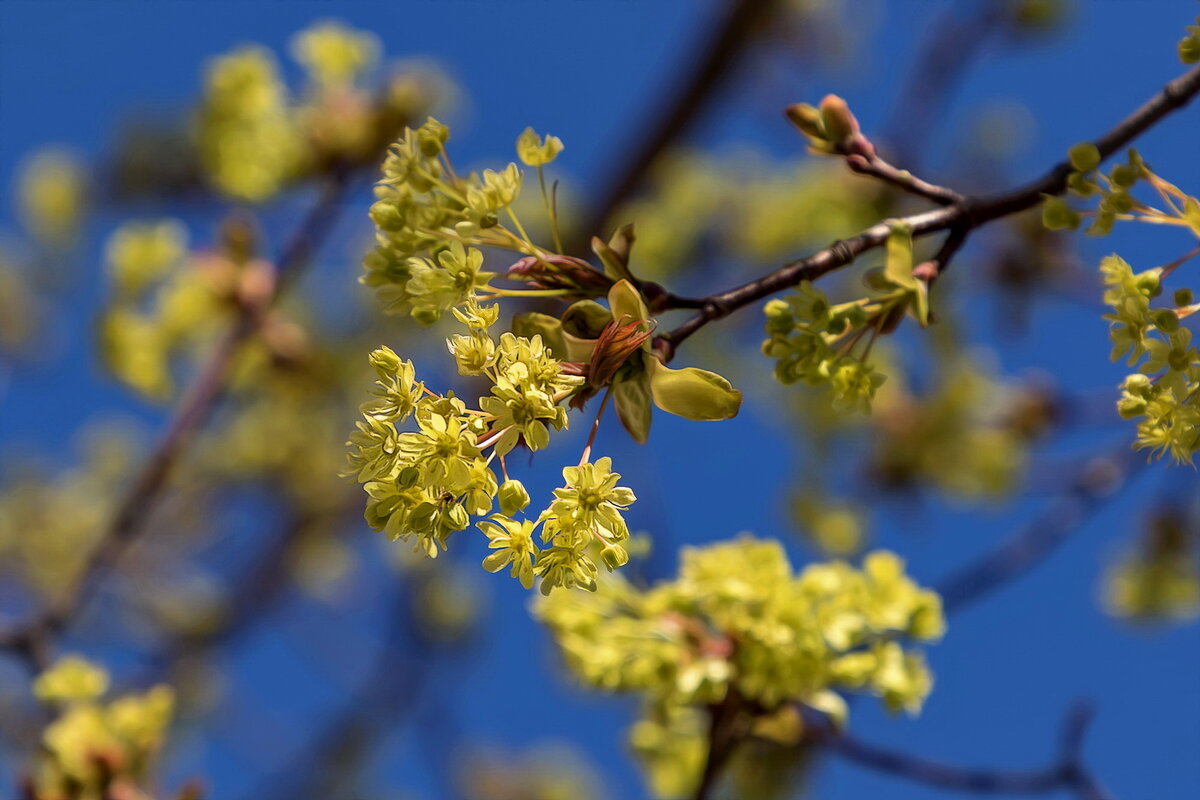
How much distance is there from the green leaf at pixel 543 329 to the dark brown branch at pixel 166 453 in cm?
162

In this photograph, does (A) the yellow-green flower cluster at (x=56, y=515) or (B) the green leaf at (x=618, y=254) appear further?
(A) the yellow-green flower cluster at (x=56, y=515)

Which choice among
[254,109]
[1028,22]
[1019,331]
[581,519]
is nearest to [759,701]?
[581,519]

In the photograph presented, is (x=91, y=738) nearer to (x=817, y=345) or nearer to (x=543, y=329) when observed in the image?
(x=543, y=329)

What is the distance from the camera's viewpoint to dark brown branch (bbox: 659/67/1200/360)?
1.08 metres

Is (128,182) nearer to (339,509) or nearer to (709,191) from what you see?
(339,509)

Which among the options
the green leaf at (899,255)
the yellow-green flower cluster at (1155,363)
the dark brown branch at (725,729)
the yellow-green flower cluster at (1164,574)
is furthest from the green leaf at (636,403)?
the yellow-green flower cluster at (1164,574)

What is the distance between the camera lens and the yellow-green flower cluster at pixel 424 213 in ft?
3.76

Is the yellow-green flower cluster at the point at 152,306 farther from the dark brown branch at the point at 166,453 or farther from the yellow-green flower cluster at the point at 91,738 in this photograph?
the yellow-green flower cluster at the point at 91,738

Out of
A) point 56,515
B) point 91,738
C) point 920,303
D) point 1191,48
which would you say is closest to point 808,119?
point 920,303

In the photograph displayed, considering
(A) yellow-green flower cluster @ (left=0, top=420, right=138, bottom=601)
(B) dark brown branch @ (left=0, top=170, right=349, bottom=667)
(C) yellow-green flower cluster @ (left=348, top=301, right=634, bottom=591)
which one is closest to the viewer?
(C) yellow-green flower cluster @ (left=348, top=301, right=634, bottom=591)

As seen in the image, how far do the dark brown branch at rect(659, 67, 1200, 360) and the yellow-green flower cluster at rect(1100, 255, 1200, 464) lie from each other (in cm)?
13

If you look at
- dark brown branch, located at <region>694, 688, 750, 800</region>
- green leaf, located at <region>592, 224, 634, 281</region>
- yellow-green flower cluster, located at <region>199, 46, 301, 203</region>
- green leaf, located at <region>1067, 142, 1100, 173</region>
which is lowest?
dark brown branch, located at <region>694, 688, 750, 800</region>

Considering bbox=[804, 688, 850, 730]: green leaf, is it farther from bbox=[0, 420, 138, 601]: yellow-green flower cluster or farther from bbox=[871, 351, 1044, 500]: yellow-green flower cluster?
bbox=[0, 420, 138, 601]: yellow-green flower cluster

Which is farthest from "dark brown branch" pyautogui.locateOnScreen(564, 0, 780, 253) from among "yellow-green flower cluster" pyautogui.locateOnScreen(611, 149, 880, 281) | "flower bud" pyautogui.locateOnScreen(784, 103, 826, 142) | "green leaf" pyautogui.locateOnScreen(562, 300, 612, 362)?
"green leaf" pyautogui.locateOnScreen(562, 300, 612, 362)
